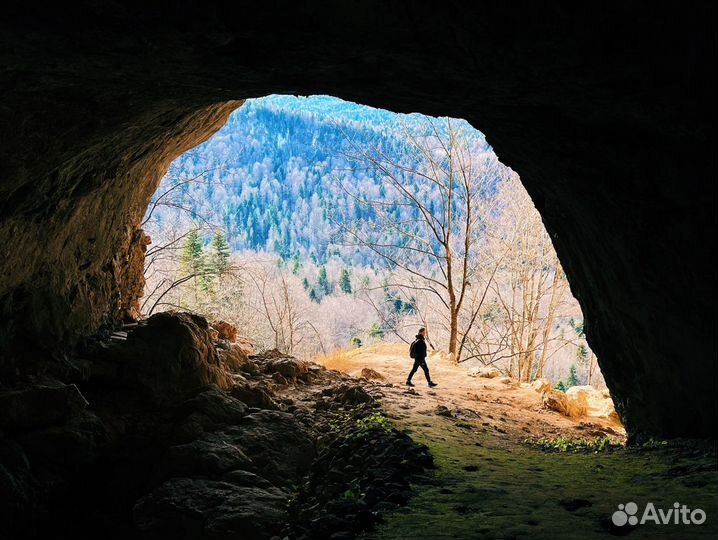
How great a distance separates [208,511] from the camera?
554 centimetres

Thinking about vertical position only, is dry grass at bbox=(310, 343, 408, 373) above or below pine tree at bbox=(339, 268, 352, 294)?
below

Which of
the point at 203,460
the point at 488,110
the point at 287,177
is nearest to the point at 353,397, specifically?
the point at 203,460

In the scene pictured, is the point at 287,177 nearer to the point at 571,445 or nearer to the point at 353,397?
the point at 353,397

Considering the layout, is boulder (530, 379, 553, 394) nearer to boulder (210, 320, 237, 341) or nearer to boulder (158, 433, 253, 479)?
boulder (210, 320, 237, 341)

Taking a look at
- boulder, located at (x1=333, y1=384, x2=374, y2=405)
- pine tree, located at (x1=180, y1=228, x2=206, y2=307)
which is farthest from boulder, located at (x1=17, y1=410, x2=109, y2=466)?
pine tree, located at (x1=180, y1=228, x2=206, y2=307)

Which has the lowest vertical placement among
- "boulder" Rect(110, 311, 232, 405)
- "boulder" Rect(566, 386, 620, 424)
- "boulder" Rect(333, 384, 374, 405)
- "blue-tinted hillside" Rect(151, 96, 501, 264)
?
"boulder" Rect(566, 386, 620, 424)

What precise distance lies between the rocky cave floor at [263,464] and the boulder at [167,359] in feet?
0.07

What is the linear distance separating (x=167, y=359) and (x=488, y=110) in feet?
19.6

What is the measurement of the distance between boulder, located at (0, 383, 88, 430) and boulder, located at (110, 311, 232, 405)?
126cm

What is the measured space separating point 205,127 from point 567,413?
31.2 ft

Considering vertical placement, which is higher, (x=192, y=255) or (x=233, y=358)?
(x=192, y=255)

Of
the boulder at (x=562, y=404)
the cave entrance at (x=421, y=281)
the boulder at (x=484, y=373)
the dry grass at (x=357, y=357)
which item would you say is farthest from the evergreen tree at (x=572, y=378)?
the boulder at (x=562, y=404)

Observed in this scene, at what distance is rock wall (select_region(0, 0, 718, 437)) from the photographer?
3.60m

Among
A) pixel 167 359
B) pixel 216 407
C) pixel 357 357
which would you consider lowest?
pixel 357 357
